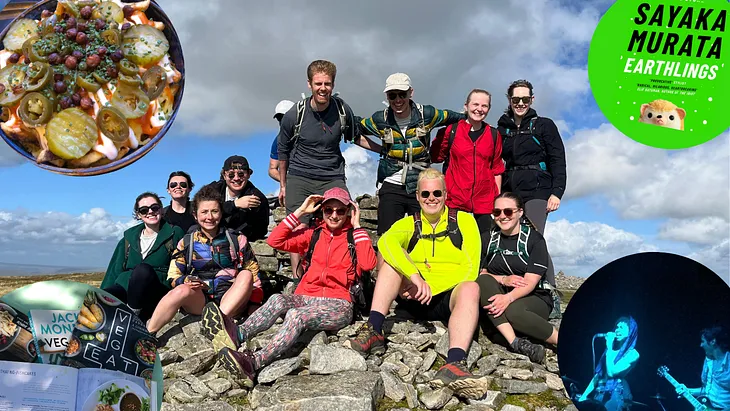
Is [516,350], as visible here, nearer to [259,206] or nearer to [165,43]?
[259,206]

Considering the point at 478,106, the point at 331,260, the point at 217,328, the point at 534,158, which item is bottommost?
the point at 217,328

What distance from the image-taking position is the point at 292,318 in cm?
631

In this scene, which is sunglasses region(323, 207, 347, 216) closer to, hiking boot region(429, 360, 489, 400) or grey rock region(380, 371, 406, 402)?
grey rock region(380, 371, 406, 402)

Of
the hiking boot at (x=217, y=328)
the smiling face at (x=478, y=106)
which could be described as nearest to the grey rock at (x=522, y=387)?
the hiking boot at (x=217, y=328)

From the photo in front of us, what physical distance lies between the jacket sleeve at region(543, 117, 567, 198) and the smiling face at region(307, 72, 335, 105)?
3.25 m

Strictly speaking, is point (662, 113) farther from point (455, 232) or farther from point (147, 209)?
point (147, 209)

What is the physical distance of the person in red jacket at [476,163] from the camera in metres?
7.59

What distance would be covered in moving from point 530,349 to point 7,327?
5484mm

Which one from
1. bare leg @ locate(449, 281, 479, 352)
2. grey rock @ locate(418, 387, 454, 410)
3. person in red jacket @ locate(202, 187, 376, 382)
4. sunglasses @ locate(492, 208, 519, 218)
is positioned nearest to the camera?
grey rock @ locate(418, 387, 454, 410)

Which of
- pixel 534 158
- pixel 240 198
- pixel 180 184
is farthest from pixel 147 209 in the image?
pixel 534 158

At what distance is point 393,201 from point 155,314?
3.61m

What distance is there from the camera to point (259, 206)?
28.5 ft

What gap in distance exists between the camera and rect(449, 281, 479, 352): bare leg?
5984mm

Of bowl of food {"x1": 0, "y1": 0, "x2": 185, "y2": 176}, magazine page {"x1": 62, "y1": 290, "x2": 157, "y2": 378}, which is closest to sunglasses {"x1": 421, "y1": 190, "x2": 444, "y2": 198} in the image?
bowl of food {"x1": 0, "y1": 0, "x2": 185, "y2": 176}
